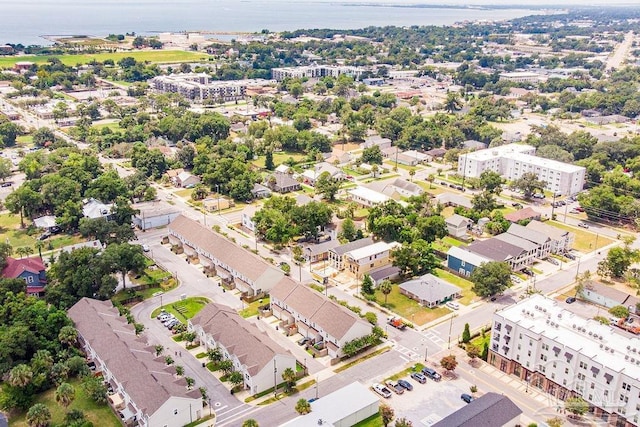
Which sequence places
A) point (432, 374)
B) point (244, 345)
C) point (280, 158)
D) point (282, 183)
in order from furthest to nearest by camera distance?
point (280, 158), point (282, 183), point (244, 345), point (432, 374)

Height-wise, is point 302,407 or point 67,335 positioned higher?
point 67,335

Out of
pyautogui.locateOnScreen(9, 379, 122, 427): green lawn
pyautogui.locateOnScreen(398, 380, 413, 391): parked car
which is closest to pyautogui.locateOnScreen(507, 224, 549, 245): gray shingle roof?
pyautogui.locateOnScreen(398, 380, 413, 391): parked car

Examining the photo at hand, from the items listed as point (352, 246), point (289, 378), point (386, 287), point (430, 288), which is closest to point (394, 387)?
point (289, 378)

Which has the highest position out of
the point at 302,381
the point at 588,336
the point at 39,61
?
the point at 39,61

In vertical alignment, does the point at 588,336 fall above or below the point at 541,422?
above

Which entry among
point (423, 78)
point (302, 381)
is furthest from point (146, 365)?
point (423, 78)

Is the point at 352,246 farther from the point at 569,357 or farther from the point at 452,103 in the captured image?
the point at 452,103

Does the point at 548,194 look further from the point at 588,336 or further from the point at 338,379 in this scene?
the point at 338,379
